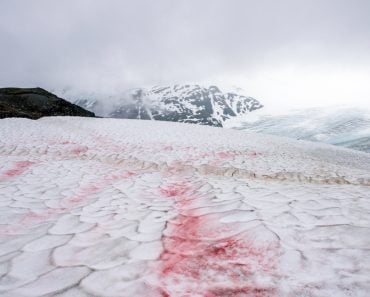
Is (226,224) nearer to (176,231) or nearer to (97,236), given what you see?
(176,231)

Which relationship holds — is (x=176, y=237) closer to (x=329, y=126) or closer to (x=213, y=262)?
(x=213, y=262)

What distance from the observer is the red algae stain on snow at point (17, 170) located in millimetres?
8422

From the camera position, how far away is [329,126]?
111 meters

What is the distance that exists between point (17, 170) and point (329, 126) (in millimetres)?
115506

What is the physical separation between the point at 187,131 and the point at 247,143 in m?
4.06

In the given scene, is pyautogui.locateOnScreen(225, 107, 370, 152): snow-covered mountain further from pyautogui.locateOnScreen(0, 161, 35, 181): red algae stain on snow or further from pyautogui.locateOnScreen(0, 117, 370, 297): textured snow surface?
pyautogui.locateOnScreen(0, 117, 370, 297): textured snow surface

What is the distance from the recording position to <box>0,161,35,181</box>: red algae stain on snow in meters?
8.42

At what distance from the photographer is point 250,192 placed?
5570mm

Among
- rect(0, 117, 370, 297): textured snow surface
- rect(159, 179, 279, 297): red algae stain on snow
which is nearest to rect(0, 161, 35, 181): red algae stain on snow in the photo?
rect(0, 117, 370, 297): textured snow surface

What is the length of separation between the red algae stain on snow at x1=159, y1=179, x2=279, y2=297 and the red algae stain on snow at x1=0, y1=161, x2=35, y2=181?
240 inches

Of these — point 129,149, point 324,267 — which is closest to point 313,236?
point 324,267

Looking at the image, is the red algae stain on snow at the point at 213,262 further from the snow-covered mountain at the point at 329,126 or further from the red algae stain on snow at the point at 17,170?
the snow-covered mountain at the point at 329,126

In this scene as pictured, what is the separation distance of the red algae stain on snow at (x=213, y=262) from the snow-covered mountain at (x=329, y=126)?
10495 centimetres

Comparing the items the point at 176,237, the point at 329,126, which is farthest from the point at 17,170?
the point at 329,126
